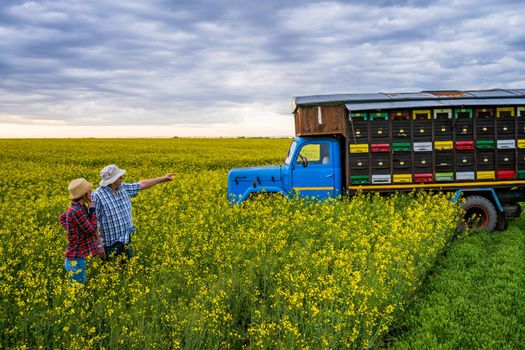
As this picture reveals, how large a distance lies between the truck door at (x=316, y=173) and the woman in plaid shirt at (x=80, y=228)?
5930mm

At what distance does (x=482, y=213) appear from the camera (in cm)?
1164

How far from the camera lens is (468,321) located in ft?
21.4

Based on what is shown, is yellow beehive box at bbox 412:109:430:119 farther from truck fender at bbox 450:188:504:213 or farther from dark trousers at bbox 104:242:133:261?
dark trousers at bbox 104:242:133:261

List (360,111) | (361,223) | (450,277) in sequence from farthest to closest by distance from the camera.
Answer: (360,111)
(361,223)
(450,277)

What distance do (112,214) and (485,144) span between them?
8.96 metres

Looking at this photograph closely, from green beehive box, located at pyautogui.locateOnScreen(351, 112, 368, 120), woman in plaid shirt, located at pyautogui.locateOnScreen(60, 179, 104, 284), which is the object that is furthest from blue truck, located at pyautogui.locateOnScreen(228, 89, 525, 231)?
woman in plaid shirt, located at pyautogui.locateOnScreen(60, 179, 104, 284)

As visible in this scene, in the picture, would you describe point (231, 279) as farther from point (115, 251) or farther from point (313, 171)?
point (313, 171)

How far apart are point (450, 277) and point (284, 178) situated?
190 inches

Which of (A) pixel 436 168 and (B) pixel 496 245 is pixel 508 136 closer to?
(A) pixel 436 168

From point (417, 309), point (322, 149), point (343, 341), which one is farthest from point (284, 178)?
point (343, 341)

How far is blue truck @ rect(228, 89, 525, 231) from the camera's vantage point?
37.7 feet

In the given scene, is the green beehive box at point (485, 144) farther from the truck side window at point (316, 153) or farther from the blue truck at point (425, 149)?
the truck side window at point (316, 153)

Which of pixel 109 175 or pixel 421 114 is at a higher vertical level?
pixel 421 114

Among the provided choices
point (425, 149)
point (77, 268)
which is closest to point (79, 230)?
point (77, 268)
